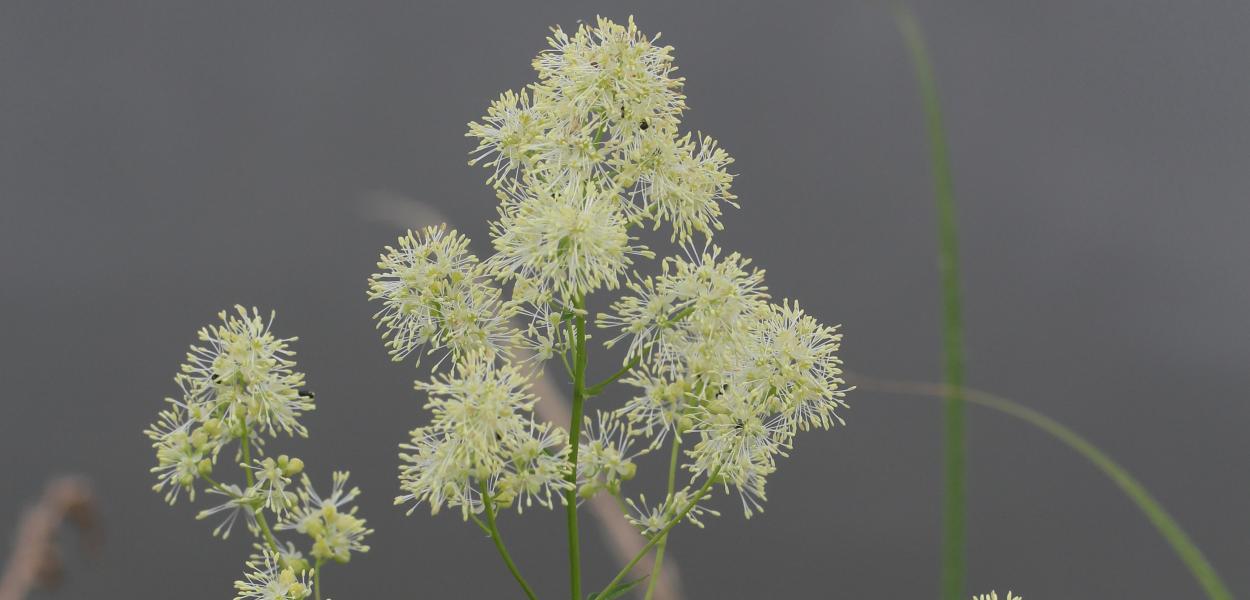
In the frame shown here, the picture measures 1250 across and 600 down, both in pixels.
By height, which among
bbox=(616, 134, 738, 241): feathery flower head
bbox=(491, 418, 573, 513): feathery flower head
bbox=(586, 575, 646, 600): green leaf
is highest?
bbox=(616, 134, 738, 241): feathery flower head

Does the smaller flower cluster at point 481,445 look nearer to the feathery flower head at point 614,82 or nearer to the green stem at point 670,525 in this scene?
the green stem at point 670,525

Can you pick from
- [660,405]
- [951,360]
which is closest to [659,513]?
[660,405]

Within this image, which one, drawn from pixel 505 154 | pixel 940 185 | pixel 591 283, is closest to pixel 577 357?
pixel 591 283

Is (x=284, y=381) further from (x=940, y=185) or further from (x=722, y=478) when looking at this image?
(x=940, y=185)

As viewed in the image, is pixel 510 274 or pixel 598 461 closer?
pixel 510 274

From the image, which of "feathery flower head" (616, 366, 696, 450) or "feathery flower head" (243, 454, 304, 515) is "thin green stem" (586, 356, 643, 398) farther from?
"feathery flower head" (243, 454, 304, 515)

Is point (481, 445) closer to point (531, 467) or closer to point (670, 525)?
point (531, 467)

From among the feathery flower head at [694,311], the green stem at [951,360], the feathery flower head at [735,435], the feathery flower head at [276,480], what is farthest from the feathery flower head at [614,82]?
the green stem at [951,360]

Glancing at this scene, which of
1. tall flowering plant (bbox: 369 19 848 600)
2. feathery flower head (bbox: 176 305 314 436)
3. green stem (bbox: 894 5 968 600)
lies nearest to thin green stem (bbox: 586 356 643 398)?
tall flowering plant (bbox: 369 19 848 600)
